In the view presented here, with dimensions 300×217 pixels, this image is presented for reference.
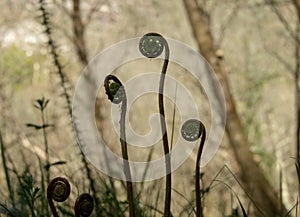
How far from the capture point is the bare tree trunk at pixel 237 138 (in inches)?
206

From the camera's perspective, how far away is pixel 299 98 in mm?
6715

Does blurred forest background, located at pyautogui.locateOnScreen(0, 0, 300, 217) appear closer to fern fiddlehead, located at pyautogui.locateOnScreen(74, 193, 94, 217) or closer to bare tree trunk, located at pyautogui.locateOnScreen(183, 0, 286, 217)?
bare tree trunk, located at pyautogui.locateOnScreen(183, 0, 286, 217)

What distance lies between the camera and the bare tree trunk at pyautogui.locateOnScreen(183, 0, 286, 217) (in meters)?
Result: 5.23

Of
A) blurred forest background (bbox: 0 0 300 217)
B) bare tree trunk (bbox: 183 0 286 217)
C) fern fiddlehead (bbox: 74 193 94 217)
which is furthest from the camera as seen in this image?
blurred forest background (bbox: 0 0 300 217)

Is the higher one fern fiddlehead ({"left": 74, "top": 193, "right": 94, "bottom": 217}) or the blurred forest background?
the blurred forest background

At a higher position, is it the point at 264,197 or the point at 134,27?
the point at 134,27

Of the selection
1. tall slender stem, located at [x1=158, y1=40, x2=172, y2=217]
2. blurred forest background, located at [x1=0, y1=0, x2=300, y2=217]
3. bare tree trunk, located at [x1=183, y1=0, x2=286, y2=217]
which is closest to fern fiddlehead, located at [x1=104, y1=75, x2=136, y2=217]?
tall slender stem, located at [x1=158, y1=40, x2=172, y2=217]

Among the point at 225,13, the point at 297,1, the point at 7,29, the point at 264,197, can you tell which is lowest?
the point at 264,197

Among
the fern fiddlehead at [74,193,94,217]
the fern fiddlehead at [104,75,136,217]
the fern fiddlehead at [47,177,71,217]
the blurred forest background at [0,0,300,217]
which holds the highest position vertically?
the blurred forest background at [0,0,300,217]

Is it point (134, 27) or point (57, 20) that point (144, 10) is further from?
point (57, 20)

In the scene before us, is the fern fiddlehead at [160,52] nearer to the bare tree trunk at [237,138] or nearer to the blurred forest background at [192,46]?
the bare tree trunk at [237,138]

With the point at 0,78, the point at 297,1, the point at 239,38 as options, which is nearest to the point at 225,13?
the point at 239,38

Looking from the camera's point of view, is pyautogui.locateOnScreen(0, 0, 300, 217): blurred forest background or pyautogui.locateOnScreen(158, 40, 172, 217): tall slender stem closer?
pyautogui.locateOnScreen(158, 40, 172, 217): tall slender stem

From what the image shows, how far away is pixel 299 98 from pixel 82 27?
298 centimetres
